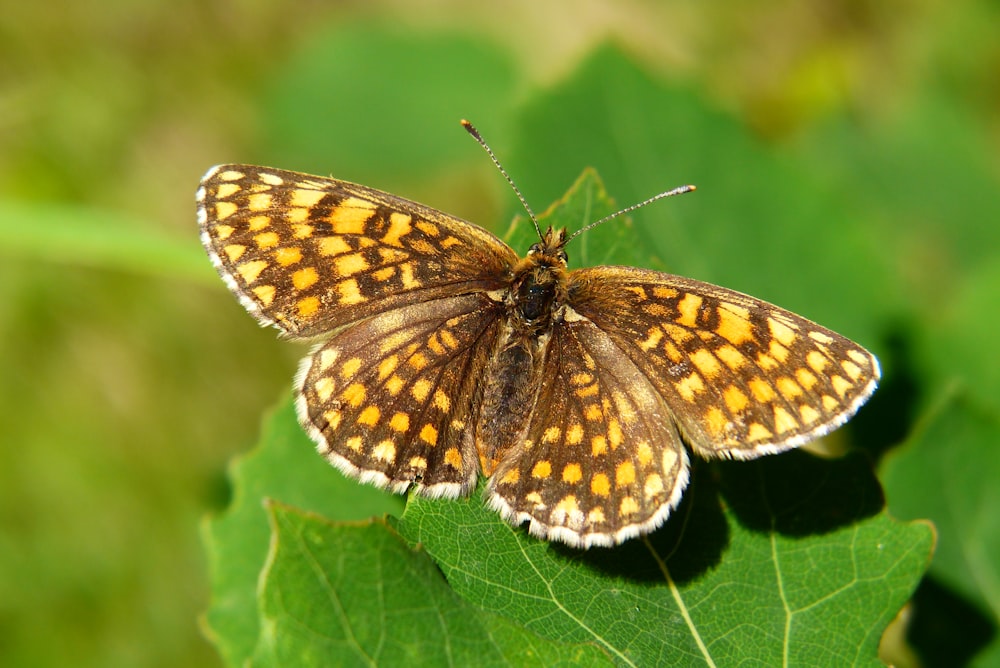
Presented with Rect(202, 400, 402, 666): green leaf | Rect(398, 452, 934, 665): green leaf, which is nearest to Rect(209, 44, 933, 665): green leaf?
Rect(398, 452, 934, 665): green leaf

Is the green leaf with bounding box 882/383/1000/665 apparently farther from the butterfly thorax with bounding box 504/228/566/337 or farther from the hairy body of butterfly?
the butterfly thorax with bounding box 504/228/566/337

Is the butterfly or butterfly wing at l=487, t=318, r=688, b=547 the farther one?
the butterfly

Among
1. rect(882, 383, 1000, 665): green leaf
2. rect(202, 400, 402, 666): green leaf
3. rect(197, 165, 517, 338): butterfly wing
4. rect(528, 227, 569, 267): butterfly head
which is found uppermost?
rect(528, 227, 569, 267): butterfly head

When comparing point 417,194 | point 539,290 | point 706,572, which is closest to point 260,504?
point 539,290

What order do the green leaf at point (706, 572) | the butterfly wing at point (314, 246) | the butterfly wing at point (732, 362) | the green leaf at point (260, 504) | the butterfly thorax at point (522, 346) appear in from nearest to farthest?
1. the green leaf at point (706, 572)
2. the butterfly wing at point (732, 362)
3. the butterfly thorax at point (522, 346)
4. the butterfly wing at point (314, 246)
5. the green leaf at point (260, 504)

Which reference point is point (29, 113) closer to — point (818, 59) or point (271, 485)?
point (271, 485)

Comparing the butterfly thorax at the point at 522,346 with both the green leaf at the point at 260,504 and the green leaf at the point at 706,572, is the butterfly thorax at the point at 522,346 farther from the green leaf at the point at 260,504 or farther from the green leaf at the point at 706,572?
the green leaf at the point at 260,504

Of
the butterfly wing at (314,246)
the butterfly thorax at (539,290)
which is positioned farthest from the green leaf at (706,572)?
the butterfly wing at (314,246)
